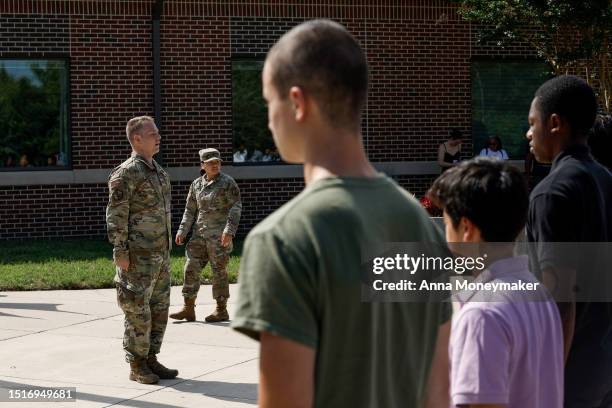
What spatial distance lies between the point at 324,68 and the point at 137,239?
5.86m

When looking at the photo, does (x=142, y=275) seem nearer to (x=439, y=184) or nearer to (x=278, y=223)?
(x=439, y=184)

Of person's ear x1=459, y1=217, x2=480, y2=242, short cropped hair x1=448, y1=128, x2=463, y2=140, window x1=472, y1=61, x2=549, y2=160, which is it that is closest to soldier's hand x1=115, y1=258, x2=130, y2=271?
person's ear x1=459, y1=217, x2=480, y2=242

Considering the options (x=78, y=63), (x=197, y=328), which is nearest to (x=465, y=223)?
(x=197, y=328)

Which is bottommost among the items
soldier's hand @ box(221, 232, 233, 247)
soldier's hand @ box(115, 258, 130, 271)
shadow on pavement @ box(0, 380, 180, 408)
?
shadow on pavement @ box(0, 380, 180, 408)

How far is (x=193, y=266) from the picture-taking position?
10.9 meters

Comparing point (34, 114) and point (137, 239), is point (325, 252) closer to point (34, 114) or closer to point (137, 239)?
point (137, 239)

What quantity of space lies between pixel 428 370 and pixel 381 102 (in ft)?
54.5

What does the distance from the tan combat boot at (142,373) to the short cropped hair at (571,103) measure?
480 centimetres

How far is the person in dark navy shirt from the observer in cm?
369

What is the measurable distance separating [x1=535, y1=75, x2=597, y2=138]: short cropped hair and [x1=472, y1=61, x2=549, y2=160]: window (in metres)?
16.1

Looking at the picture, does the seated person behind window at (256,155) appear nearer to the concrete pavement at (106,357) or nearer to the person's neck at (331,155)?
the concrete pavement at (106,357)

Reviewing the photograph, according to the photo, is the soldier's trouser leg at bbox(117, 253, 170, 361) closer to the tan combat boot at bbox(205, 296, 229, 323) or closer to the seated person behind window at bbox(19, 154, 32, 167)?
the tan combat boot at bbox(205, 296, 229, 323)

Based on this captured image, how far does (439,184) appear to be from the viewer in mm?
3150

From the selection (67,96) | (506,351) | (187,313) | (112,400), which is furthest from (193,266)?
(506,351)
